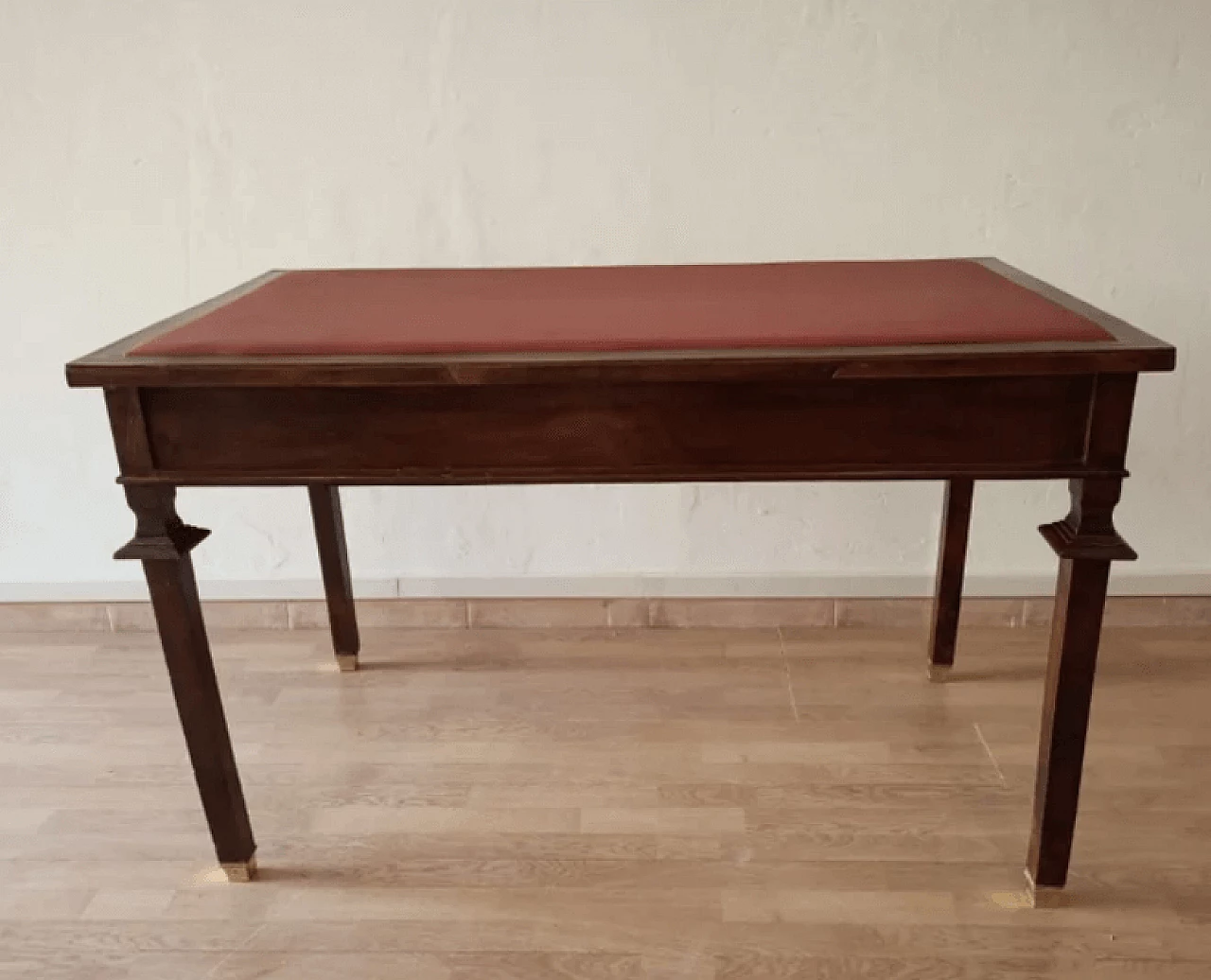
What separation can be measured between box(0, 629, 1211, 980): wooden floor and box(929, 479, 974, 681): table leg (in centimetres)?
6

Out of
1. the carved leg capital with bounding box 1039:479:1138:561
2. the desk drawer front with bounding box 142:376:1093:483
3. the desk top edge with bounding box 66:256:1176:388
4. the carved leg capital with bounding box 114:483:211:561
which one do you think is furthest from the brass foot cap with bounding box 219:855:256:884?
the carved leg capital with bounding box 1039:479:1138:561

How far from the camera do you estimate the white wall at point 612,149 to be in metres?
1.68

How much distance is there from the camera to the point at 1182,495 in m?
1.90

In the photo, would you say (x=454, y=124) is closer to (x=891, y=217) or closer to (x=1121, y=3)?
(x=891, y=217)

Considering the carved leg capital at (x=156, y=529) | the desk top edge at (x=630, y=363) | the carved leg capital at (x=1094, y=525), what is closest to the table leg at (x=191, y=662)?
the carved leg capital at (x=156, y=529)

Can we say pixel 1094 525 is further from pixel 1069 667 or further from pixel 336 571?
pixel 336 571

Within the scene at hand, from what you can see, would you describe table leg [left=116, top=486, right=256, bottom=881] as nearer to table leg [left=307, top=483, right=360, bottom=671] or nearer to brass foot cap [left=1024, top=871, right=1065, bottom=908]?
table leg [left=307, top=483, right=360, bottom=671]

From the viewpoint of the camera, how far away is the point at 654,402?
1099 mm

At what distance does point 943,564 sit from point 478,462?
3.09ft

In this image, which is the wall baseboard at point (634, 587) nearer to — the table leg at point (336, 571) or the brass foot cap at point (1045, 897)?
the table leg at point (336, 571)

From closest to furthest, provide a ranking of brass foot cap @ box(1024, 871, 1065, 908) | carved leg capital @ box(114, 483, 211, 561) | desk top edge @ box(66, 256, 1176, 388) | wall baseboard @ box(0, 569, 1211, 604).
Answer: desk top edge @ box(66, 256, 1176, 388)
carved leg capital @ box(114, 483, 211, 561)
brass foot cap @ box(1024, 871, 1065, 908)
wall baseboard @ box(0, 569, 1211, 604)

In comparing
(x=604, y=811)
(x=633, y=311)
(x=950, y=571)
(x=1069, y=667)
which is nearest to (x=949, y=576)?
(x=950, y=571)

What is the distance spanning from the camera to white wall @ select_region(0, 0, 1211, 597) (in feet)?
5.52

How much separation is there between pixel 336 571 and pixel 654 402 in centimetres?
93
